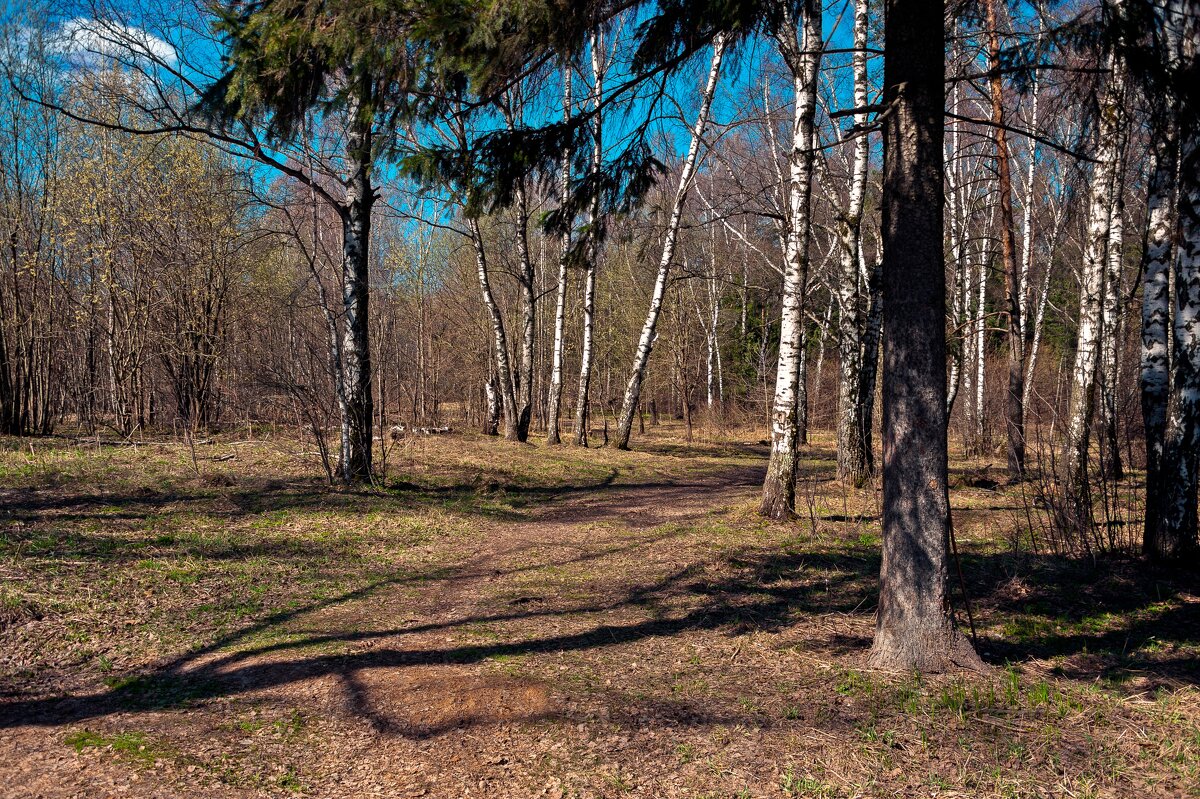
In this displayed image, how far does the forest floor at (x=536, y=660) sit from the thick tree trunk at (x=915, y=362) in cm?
33

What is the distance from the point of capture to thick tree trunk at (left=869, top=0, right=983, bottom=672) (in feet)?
14.8

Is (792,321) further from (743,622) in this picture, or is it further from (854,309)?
(743,622)

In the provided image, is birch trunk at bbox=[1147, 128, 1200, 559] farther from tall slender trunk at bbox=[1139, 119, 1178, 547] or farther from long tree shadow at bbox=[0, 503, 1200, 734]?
long tree shadow at bbox=[0, 503, 1200, 734]

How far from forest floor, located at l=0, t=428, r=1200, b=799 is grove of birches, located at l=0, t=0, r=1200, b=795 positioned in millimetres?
376

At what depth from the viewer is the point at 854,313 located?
11.2 metres

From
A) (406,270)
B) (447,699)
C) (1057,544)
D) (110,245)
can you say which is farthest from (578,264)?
(406,270)

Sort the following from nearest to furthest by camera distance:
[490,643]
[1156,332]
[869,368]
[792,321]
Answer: [490,643] → [1156,332] → [792,321] → [869,368]

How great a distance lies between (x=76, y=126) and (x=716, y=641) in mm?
17228

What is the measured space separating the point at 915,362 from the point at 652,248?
20647 millimetres

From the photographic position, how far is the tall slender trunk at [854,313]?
35.3ft

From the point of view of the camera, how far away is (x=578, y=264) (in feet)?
22.2

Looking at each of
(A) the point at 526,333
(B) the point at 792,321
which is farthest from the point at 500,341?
(B) the point at 792,321

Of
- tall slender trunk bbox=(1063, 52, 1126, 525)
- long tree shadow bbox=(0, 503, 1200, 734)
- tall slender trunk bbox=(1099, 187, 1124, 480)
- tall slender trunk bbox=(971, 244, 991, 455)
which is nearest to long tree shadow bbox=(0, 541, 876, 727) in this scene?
long tree shadow bbox=(0, 503, 1200, 734)

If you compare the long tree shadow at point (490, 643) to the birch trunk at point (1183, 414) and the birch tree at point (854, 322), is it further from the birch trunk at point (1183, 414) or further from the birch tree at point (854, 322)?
the birch tree at point (854, 322)
